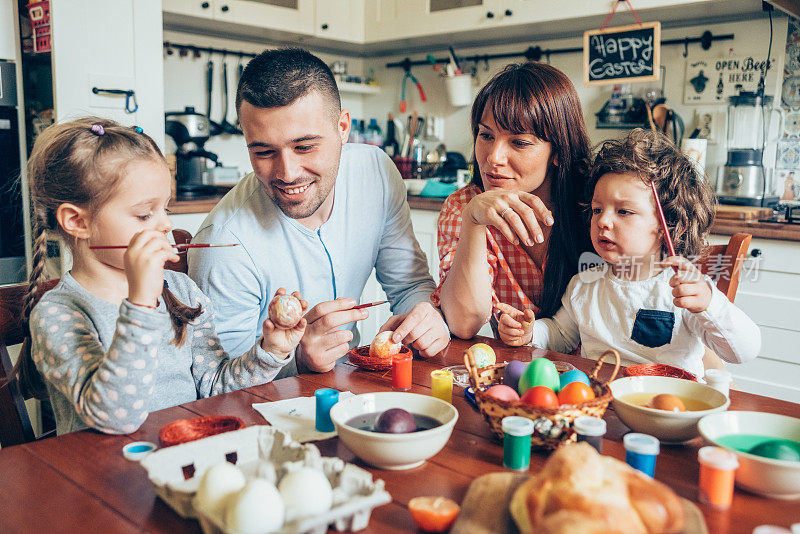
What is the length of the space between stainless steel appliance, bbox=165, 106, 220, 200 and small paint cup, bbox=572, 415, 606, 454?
8.86 feet

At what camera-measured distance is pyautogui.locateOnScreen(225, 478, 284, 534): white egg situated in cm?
68

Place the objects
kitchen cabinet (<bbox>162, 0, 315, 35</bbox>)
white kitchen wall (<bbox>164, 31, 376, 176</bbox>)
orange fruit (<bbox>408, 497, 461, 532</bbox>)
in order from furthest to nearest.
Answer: white kitchen wall (<bbox>164, 31, 376, 176</bbox>) → kitchen cabinet (<bbox>162, 0, 315, 35</bbox>) → orange fruit (<bbox>408, 497, 461, 532</bbox>)

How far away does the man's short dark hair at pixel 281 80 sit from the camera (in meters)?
1.54

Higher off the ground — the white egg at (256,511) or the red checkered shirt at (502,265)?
the red checkered shirt at (502,265)

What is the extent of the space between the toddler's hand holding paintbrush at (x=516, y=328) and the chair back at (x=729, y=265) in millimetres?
575

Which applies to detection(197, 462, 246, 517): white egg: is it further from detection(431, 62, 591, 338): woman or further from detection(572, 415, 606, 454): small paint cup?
detection(431, 62, 591, 338): woman

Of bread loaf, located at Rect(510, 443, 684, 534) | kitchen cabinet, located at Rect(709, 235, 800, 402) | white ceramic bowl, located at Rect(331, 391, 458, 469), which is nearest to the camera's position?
bread loaf, located at Rect(510, 443, 684, 534)

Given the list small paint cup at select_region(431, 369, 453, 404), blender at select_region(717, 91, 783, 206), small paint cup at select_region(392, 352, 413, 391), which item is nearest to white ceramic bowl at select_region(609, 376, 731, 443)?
small paint cup at select_region(431, 369, 453, 404)

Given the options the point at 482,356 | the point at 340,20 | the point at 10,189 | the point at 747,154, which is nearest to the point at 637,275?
the point at 482,356

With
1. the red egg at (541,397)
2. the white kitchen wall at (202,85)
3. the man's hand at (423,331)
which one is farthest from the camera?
the white kitchen wall at (202,85)

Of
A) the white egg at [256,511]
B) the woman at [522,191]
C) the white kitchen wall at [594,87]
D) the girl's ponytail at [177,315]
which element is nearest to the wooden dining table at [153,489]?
the white egg at [256,511]

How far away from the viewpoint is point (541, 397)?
0.98 meters

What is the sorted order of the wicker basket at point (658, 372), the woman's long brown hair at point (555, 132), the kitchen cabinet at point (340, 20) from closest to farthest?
1. the wicker basket at point (658, 372)
2. the woman's long brown hair at point (555, 132)
3. the kitchen cabinet at point (340, 20)

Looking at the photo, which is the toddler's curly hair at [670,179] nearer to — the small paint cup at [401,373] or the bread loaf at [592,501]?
the small paint cup at [401,373]
